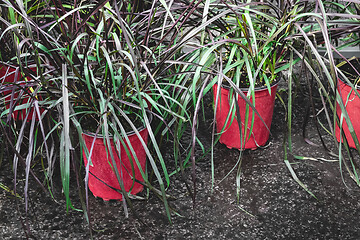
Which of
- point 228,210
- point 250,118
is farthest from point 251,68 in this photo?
point 228,210

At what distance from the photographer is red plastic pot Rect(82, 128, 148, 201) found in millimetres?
1316

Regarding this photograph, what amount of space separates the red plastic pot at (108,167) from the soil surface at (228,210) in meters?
0.04

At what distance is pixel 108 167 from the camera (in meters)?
1.34

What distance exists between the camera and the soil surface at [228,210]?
1321 mm

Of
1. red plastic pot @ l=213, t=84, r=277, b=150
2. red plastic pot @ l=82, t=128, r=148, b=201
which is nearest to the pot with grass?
red plastic pot @ l=213, t=84, r=277, b=150

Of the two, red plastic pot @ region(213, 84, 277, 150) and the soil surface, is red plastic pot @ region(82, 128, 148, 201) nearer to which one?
the soil surface

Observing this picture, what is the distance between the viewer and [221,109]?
1596 millimetres

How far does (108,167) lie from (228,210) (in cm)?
40

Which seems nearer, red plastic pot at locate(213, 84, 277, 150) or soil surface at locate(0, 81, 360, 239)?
soil surface at locate(0, 81, 360, 239)

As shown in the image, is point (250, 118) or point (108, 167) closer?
point (108, 167)

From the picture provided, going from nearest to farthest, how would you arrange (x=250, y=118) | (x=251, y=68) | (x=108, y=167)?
(x=108, y=167) < (x=251, y=68) < (x=250, y=118)

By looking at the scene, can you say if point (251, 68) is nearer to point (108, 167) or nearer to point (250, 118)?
point (250, 118)

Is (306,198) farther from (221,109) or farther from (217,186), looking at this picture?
(221,109)

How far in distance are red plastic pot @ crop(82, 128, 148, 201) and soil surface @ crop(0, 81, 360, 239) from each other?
43 mm
